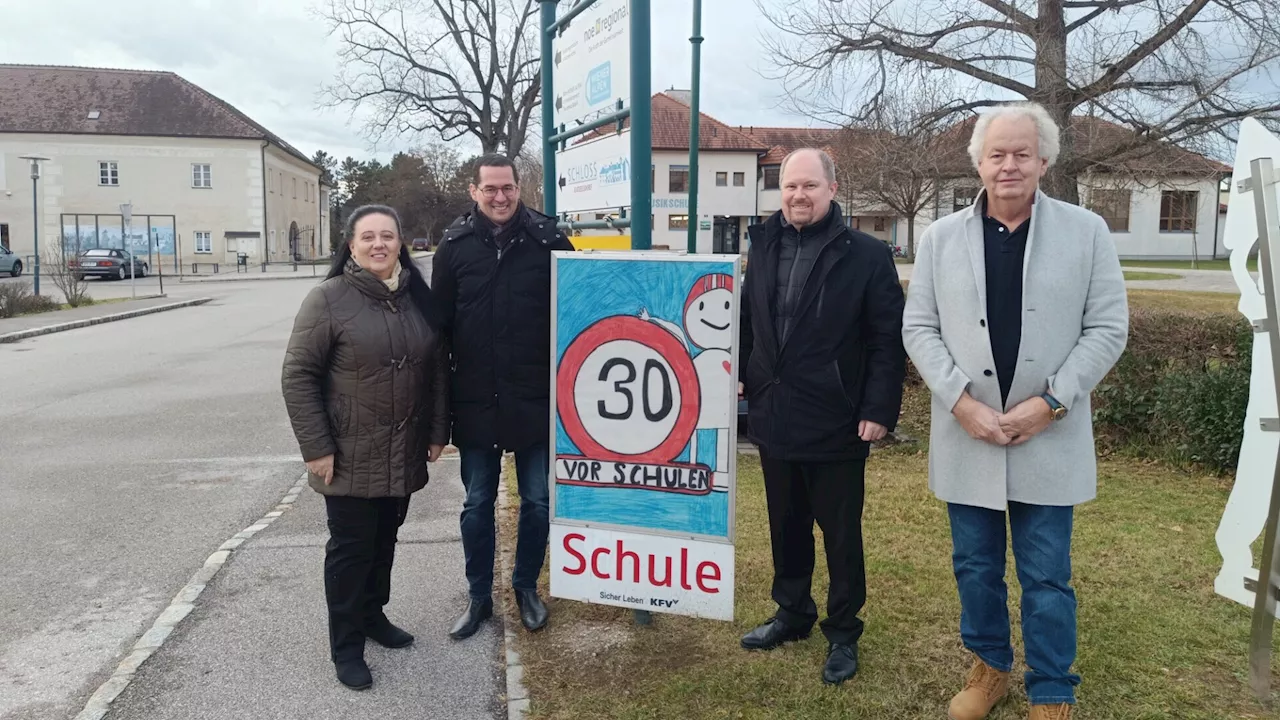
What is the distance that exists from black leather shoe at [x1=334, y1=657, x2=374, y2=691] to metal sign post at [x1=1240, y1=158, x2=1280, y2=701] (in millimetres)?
Answer: 3231

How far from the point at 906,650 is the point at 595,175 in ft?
12.0

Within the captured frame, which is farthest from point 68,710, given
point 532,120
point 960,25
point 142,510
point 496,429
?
point 532,120

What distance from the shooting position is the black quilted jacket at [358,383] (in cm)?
344

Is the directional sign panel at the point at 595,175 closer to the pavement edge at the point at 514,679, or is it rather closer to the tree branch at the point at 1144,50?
the pavement edge at the point at 514,679

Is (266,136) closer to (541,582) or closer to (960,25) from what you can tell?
(960,25)

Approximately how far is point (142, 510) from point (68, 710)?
303cm

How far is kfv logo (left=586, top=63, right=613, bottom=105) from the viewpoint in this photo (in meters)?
5.62

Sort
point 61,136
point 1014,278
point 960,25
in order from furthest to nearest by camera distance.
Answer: point 61,136 < point 960,25 < point 1014,278

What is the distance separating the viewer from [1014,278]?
2986mm

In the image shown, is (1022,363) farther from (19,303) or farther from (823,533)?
(19,303)

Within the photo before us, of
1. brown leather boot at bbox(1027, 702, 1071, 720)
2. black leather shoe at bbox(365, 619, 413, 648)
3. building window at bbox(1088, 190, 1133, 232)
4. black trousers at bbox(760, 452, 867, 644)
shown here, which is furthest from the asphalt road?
building window at bbox(1088, 190, 1133, 232)

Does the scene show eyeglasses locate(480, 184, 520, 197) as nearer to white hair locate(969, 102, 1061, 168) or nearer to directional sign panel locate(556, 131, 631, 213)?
directional sign panel locate(556, 131, 631, 213)

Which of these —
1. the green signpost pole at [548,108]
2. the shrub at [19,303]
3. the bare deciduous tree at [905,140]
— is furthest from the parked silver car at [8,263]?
the green signpost pole at [548,108]

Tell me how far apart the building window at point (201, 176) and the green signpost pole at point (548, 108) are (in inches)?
1987
